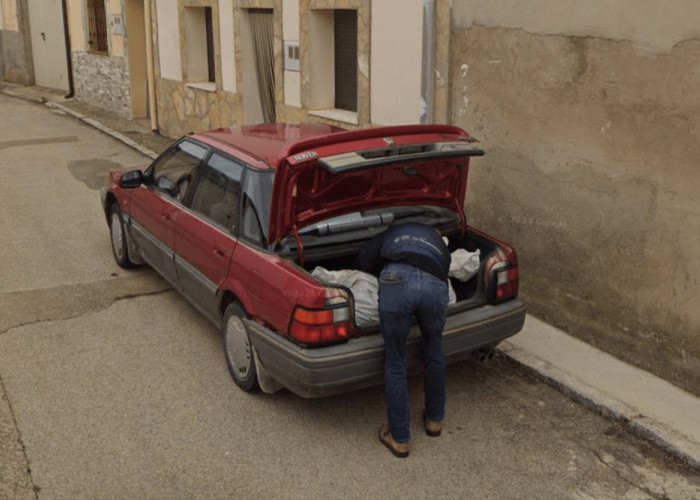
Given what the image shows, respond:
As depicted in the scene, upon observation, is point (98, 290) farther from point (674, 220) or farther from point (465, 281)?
point (674, 220)

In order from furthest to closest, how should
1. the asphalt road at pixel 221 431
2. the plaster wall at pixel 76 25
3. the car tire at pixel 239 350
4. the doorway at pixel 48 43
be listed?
the doorway at pixel 48 43
the plaster wall at pixel 76 25
the car tire at pixel 239 350
the asphalt road at pixel 221 431

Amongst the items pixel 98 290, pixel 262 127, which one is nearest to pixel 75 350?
pixel 98 290

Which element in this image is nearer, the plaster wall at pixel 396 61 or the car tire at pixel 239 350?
the car tire at pixel 239 350

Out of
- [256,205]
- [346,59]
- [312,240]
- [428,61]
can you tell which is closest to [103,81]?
[346,59]

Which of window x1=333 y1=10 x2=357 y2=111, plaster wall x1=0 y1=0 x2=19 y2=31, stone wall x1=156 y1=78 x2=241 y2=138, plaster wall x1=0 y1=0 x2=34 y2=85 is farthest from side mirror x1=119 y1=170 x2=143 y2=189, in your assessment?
plaster wall x1=0 y1=0 x2=19 y2=31

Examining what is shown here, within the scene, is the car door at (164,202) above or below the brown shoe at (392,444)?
Answer: above

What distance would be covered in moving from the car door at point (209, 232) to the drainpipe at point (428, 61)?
2.64 meters

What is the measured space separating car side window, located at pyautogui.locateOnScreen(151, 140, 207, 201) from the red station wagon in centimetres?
4

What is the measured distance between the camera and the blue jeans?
452 centimetres

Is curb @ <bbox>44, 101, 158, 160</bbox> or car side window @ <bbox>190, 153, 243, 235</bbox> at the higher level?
car side window @ <bbox>190, 153, 243, 235</bbox>

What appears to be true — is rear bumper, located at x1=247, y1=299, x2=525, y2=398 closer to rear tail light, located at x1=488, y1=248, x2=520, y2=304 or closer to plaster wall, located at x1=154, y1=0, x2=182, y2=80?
rear tail light, located at x1=488, y1=248, x2=520, y2=304

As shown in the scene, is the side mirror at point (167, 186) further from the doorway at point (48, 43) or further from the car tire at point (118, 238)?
the doorway at point (48, 43)

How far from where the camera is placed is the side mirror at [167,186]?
6.48 metres

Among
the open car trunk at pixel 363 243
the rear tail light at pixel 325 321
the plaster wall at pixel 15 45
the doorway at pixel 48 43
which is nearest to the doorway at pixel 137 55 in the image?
the doorway at pixel 48 43
